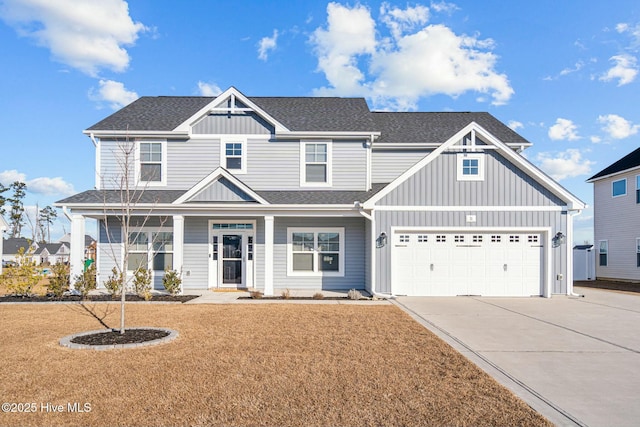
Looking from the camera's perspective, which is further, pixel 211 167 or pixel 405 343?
pixel 211 167

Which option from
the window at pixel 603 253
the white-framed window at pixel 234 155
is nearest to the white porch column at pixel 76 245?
the white-framed window at pixel 234 155

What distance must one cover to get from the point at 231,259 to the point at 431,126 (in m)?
10.2

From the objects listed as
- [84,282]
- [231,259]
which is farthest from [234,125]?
[84,282]

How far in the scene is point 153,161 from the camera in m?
15.8

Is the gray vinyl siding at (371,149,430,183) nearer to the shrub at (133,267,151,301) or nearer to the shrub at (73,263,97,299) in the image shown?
the shrub at (133,267,151,301)

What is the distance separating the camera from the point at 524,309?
38.4 feet

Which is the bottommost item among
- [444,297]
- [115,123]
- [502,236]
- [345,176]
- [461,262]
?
[444,297]

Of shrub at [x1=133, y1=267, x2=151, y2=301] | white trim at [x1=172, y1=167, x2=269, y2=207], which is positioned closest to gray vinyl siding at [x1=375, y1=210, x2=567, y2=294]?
white trim at [x1=172, y1=167, x2=269, y2=207]

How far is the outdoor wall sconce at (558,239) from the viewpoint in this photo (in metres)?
14.2

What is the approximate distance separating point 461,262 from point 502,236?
1711mm

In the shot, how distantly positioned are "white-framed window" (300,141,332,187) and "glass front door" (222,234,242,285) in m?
3.35

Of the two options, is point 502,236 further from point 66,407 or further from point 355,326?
point 66,407

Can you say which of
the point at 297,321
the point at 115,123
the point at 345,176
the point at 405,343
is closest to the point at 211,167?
the point at 115,123

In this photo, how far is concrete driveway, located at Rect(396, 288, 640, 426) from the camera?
492 centimetres
